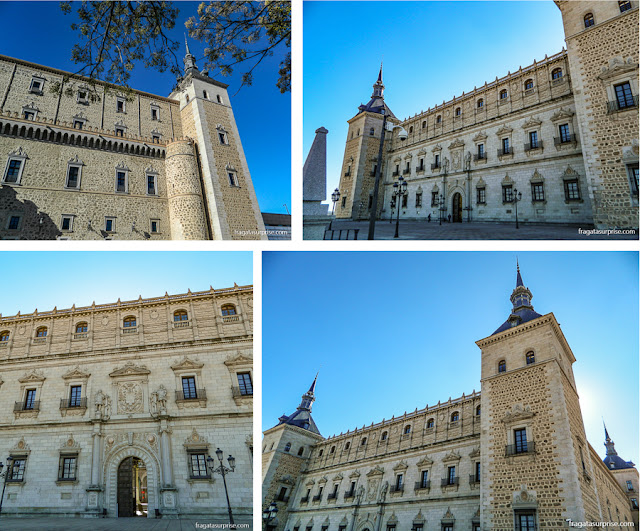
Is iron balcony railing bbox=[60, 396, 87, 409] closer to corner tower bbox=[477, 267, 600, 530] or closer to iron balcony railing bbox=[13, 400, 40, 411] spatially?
iron balcony railing bbox=[13, 400, 40, 411]

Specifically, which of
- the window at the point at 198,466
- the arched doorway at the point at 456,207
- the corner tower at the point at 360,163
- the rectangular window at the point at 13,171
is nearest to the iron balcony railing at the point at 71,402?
the window at the point at 198,466

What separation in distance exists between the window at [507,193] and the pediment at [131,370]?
16704 millimetres

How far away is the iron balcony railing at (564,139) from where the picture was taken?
58.6 feet

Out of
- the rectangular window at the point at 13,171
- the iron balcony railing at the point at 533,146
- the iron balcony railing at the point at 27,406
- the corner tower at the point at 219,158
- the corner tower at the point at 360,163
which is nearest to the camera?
the iron balcony railing at the point at 27,406

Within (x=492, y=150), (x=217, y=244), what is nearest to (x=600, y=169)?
(x=492, y=150)

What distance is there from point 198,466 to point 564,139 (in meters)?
18.9

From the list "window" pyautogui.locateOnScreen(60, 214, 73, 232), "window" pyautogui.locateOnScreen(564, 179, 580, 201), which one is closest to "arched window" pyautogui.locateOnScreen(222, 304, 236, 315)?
"window" pyautogui.locateOnScreen(60, 214, 73, 232)

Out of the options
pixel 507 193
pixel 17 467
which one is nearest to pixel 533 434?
pixel 507 193

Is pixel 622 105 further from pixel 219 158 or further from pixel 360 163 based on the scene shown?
pixel 219 158

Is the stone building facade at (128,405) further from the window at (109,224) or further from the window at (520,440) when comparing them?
the window at (520,440)

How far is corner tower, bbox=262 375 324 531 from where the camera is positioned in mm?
24078

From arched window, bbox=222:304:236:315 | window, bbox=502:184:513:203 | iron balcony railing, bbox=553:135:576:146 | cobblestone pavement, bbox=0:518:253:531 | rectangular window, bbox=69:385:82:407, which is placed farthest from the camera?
window, bbox=502:184:513:203

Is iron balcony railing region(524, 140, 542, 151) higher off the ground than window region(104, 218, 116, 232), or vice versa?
iron balcony railing region(524, 140, 542, 151)

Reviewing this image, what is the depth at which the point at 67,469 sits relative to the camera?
13328 mm
